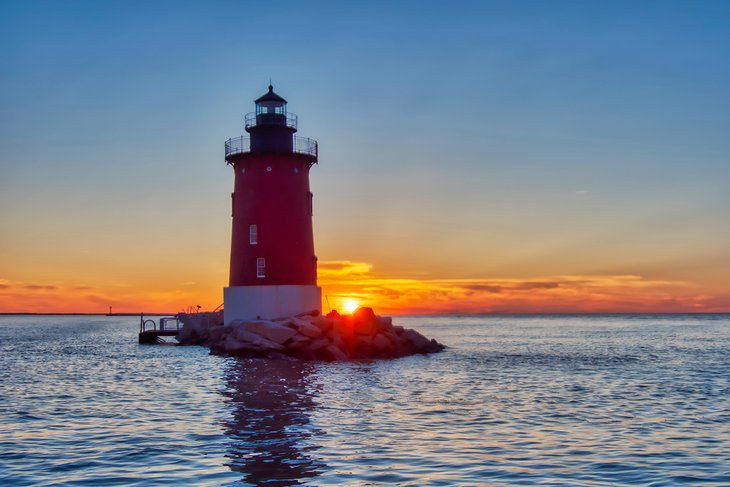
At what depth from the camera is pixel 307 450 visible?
16516 mm

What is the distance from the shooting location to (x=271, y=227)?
4534 centimetres

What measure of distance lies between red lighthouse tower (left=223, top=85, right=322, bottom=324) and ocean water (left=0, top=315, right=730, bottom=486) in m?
9.78

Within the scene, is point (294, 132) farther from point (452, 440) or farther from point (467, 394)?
point (452, 440)

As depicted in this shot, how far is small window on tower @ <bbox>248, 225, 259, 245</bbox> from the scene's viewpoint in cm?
4556

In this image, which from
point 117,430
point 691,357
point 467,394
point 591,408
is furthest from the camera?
point 691,357

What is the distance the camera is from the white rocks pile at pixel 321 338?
40531mm

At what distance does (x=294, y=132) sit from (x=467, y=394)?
985 inches

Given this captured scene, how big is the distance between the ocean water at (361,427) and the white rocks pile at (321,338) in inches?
189

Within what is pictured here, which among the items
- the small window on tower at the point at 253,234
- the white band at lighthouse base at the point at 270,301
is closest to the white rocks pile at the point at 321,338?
the white band at lighthouse base at the point at 270,301

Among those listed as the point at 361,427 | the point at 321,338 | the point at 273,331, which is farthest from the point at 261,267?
the point at 361,427

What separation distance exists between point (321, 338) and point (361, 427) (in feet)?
73.2

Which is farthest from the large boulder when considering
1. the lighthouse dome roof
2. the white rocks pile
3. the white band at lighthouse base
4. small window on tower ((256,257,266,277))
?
the lighthouse dome roof

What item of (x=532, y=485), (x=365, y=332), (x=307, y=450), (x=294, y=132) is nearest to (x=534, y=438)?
(x=532, y=485)

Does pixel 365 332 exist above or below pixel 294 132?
below
